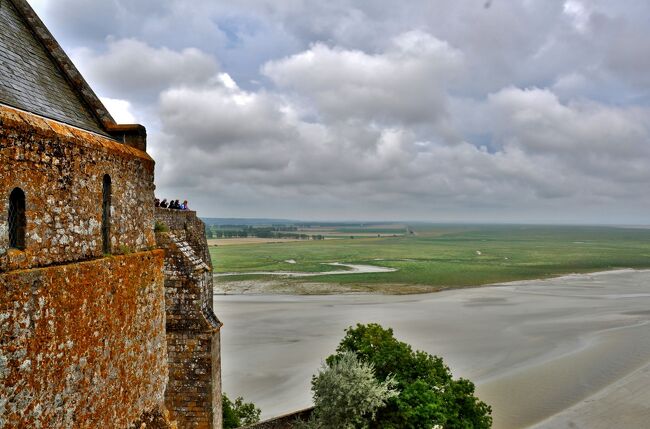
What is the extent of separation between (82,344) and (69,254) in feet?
2.47

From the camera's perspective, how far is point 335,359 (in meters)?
16.7

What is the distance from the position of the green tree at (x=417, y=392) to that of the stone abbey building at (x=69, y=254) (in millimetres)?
10278

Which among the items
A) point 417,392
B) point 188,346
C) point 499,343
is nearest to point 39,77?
point 188,346

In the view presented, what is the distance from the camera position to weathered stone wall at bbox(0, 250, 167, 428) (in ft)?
10.2

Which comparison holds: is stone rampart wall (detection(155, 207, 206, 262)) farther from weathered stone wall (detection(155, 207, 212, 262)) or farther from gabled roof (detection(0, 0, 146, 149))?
gabled roof (detection(0, 0, 146, 149))

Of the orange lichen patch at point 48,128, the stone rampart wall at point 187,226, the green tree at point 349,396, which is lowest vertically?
the green tree at point 349,396

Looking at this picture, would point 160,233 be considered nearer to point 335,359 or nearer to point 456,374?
point 335,359

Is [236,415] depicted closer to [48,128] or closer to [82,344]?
[82,344]

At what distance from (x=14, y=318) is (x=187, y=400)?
5.87 m

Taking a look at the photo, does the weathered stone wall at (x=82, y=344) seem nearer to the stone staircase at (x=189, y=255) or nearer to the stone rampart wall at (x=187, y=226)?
the stone staircase at (x=189, y=255)

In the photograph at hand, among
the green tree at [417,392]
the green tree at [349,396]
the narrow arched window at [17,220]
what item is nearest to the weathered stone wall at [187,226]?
the narrow arched window at [17,220]

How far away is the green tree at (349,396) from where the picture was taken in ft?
46.5

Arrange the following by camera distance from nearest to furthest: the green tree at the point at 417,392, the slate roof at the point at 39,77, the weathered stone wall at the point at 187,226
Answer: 1. the slate roof at the point at 39,77
2. the weathered stone wall at the point at 187,226
3. the green tree at the point at 417,392

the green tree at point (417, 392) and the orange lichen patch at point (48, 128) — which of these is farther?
the green tree at point (417, 392)
